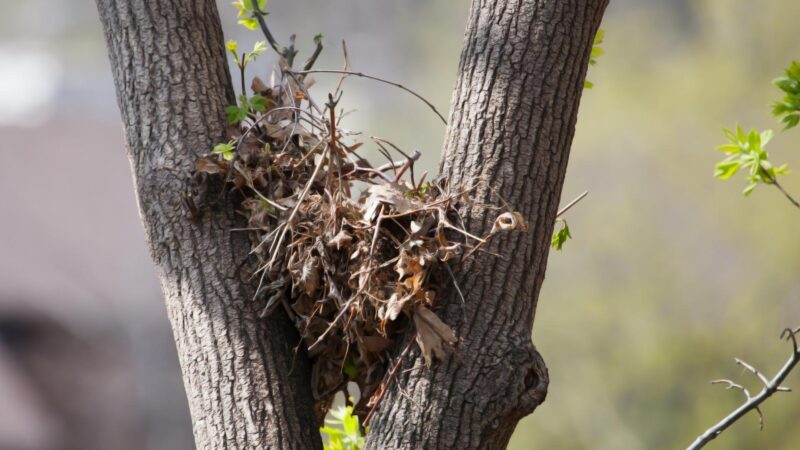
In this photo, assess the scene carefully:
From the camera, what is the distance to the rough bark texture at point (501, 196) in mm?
1123

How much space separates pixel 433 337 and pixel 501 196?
0.23 metres

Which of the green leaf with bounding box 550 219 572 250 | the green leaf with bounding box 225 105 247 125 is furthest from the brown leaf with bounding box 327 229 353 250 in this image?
the green leaf with bounding box 550 219 572 250

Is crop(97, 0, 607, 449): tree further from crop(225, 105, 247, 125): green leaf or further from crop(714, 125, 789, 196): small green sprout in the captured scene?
crop(714, 125, 789, 196): small green sprout

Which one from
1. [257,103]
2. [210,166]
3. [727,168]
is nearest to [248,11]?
[257,103]

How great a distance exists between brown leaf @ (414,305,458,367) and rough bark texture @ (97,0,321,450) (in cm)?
24

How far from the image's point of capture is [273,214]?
1269mm

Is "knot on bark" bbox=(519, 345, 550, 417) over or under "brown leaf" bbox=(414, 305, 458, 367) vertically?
under

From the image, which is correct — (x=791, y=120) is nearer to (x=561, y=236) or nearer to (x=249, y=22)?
(x=561, y=236)

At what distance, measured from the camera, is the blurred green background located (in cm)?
502

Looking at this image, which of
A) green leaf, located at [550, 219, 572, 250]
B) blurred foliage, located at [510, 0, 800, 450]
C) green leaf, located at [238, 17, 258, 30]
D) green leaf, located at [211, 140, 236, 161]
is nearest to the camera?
green leaf, located at [211, 140, 236, 161]

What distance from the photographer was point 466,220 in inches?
46.6

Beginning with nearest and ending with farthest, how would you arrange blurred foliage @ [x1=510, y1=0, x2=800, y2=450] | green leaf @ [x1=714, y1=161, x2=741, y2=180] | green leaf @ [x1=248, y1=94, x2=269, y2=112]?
1. green leaf @ [x1=248, y1=94, x2=269, y2=112]
2. green leaf @ [x1=714, y1=161, x2=741, y2=180]
3. blurred foliage @ [x1=510, y1=0, x2=800, y2=450]

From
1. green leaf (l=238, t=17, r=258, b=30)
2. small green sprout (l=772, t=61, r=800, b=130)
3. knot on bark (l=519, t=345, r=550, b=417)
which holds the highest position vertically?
green leaf (l=238, t=17, r=258, b=30)

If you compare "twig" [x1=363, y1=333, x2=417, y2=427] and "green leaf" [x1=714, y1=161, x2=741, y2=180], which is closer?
"twig" [x1=363, y1=333, x2=417, y2=427]
